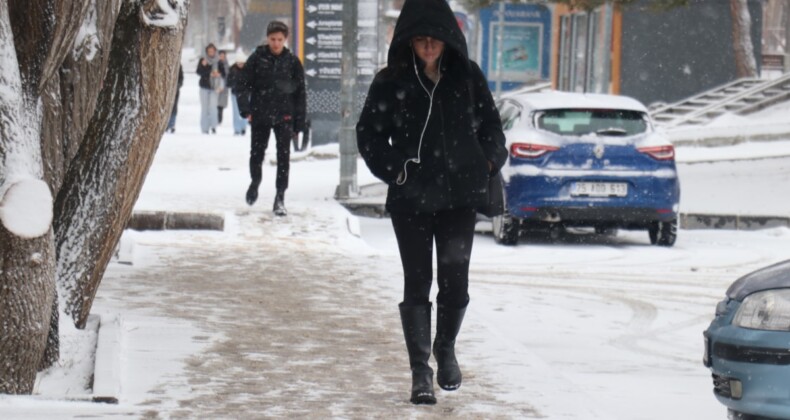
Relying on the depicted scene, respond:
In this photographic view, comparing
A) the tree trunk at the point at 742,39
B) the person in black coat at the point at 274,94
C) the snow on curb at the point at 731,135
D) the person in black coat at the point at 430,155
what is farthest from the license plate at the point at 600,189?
the tree trunk at the point at 742,39

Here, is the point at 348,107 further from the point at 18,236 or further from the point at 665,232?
the point at 18,236

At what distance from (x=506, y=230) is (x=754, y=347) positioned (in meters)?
8.94

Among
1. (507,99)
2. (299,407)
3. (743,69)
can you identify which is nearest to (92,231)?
(299,407)

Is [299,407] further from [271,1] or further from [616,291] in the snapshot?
[271,1]

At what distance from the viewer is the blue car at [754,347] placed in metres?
5.61

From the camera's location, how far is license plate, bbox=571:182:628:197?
47.0ft

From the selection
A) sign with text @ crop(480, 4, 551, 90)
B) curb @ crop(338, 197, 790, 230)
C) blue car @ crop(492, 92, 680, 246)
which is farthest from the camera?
sign with text @ crop(480, 4, 551, 90)

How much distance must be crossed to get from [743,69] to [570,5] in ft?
38.2

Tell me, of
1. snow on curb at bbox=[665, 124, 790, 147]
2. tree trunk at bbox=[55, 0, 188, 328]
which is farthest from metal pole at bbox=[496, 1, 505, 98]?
tree trunk at bbox=[55, 0, 188, 328]

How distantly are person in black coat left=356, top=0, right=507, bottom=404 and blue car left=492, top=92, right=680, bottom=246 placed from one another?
7590 mm

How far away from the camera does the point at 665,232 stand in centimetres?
1478

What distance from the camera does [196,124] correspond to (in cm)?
3628

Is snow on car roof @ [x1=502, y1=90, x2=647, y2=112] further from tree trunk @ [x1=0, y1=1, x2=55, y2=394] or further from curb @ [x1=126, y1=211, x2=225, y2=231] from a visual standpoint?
tree trunk @ [x1=0, y1=1, x2=55, y2=394]

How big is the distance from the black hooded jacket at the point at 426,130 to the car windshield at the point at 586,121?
7.93 m
